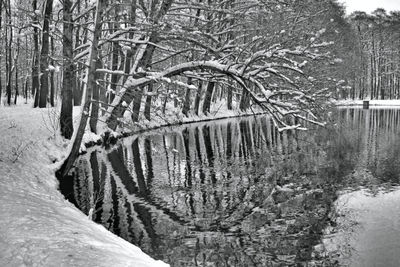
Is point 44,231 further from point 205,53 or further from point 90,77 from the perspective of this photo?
point 205,53

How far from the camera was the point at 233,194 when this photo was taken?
424 inches

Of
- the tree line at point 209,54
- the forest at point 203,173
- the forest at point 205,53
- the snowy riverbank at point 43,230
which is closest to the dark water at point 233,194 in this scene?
the forest at point 203,173

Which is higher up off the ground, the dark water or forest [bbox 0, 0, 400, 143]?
forest [bbox 0, 0, 400, 143]

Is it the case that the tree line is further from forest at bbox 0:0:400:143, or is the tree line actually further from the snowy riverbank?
the snowy riverbank

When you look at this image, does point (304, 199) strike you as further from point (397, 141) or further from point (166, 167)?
point (397, 141)

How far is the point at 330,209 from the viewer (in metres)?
9.46

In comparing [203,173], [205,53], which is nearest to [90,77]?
[205,53]

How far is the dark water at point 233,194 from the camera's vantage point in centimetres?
724

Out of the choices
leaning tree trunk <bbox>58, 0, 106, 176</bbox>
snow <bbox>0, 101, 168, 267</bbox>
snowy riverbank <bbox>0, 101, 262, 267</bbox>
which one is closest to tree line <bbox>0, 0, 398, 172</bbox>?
leaning tree trunk <bbox>58, 0, 106, 176</bbox>

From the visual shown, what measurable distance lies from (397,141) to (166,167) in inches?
504

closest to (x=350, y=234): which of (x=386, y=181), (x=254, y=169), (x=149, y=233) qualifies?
(x=149, y=233)

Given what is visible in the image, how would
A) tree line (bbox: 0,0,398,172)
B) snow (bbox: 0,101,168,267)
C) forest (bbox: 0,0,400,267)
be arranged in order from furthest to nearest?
tree line (bbox: 0,0,398,172) < forest (bbox: 0,0,400,267) < snow (bbox: 0,101,168,267)

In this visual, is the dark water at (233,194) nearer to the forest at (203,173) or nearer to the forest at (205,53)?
the forest at (203,173)

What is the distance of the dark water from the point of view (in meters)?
7.24
